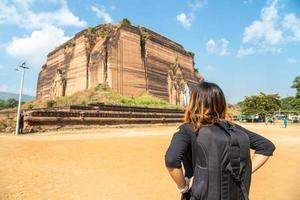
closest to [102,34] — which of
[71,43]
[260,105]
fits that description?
[71,43]

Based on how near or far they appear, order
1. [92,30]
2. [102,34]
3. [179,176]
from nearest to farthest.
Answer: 1. [179,176]
2. [102,34]
3. [92,30]

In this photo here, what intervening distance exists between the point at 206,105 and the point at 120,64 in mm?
30813

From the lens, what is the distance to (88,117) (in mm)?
21672

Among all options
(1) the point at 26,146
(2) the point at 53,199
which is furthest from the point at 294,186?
(1) the point at 26,146

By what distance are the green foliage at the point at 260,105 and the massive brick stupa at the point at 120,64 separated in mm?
10078

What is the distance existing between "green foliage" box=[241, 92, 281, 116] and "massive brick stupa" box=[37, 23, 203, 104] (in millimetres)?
10078

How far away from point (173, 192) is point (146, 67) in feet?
101

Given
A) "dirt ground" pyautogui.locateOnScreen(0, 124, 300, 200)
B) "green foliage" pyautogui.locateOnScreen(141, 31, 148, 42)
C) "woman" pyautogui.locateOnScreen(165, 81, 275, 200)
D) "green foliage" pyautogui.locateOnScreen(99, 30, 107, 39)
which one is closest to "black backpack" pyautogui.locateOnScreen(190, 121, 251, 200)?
"woman" pyautogui.locateOnScreen(165, 81, 275, 200)

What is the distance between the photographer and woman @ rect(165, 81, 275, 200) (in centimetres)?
204

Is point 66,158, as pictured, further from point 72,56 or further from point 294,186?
point 72,56

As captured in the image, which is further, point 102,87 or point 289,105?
point 289,105

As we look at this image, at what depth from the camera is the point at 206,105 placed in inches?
85.3

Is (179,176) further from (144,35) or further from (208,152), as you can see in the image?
(144,35)

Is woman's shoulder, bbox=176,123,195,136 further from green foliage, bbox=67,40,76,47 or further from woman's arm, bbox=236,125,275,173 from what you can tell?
green foliage, bbox=67,40,76,47
